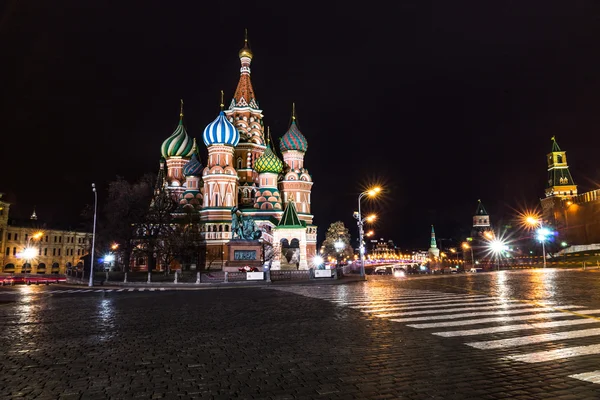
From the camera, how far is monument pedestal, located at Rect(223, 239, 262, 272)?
43219 mm

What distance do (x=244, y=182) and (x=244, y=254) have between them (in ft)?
97.7

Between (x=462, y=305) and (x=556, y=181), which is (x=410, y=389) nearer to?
(x=462, y=305)

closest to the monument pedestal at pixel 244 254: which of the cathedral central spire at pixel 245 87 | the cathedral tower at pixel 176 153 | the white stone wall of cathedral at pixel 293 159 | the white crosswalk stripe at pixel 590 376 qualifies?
the white stone wall of cathedral at pixel 293 159

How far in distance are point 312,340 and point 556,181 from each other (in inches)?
4708

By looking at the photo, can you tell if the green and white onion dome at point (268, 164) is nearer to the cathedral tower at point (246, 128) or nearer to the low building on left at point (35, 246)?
the cathedral tower at point (246, 128)

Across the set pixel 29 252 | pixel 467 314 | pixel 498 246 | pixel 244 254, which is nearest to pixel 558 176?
pixel 498 246

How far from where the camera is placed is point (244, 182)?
235 feet

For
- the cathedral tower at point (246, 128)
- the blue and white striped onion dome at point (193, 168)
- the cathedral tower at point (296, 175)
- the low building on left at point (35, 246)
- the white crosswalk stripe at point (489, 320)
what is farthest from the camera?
the low building on left at point (35, 246)

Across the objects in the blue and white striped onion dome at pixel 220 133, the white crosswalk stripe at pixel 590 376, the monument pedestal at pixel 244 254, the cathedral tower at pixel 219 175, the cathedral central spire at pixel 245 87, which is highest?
the cathedral central spire at pixel 245 87

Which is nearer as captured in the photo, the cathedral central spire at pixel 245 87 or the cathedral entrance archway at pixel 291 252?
the cathedral entrance archway at pixel 291 252

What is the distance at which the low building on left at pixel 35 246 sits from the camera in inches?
2977

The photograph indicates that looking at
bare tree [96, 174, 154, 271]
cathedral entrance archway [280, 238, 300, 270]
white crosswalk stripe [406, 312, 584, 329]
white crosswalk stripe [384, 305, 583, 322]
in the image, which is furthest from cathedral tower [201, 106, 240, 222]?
white crosswalk stripe [406, 312, 584, 329]

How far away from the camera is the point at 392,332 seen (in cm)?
990

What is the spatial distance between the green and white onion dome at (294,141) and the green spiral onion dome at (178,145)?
1703 cm
